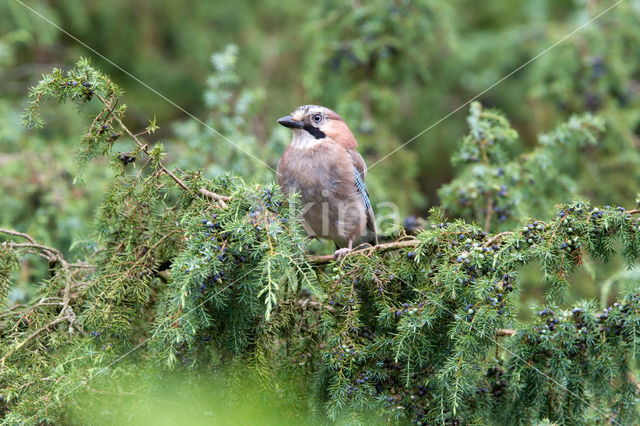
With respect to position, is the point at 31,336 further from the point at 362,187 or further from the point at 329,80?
Result: the point at 329,80

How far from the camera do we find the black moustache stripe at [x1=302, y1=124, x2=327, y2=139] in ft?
14.8

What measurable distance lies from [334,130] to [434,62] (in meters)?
2.78

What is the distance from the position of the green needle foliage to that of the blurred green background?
0.88m

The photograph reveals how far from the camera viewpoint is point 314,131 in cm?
452

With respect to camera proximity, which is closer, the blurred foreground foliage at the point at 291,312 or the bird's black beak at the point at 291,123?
the blurred foreground foliage at the point at 291,312

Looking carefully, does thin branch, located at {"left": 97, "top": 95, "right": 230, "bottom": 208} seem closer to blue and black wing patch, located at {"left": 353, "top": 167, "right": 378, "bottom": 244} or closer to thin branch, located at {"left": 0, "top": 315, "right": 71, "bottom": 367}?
thin branch, located at {"left": 0, "top": 315, "right": 71, "bottom": 367}

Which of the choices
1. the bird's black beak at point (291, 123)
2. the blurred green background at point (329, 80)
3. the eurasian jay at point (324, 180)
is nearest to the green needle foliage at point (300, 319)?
the blurred green background at point (329, 80)

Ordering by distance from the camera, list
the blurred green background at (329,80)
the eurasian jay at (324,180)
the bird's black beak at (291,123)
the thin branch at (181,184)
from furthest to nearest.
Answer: the blurred green background at (329,80) → the bird's black beak at (291,123) → the eurasian jay at (324,180) → the thin branch at (181,184)

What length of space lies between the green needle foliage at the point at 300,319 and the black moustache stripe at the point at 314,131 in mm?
1543

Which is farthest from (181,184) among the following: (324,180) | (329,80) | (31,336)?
(329,80)

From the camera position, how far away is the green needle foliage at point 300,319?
259 centimetres

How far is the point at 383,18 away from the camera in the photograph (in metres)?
5.97

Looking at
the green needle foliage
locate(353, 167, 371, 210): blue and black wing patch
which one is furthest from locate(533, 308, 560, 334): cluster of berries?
locate(353, 167, 371, 210): blue and black wing patch

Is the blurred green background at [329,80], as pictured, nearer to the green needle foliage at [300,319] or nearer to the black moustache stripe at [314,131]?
the black moustache stripe at [314,131]
